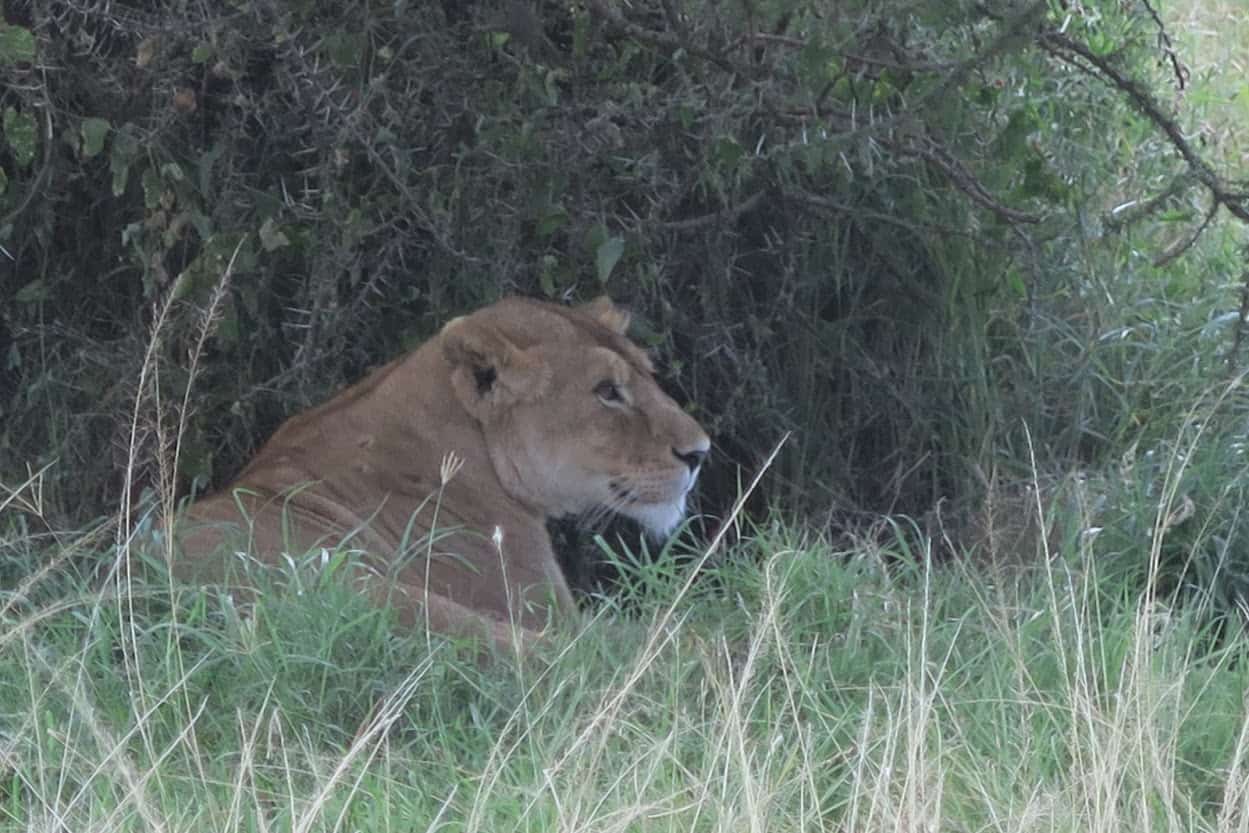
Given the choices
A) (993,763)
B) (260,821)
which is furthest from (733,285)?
(260,821)

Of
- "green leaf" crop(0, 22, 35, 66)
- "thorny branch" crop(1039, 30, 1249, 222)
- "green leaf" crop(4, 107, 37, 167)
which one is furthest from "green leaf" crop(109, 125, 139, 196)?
"thorny branch" crop(1039, 30, 1249, 222)

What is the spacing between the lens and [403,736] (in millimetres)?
3820

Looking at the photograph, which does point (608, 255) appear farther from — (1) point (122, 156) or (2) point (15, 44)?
(2) point (15, 44)

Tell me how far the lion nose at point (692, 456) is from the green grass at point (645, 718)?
1.70 ft

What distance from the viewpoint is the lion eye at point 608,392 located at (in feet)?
15.9

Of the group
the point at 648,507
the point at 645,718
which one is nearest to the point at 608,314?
the point at 648,507

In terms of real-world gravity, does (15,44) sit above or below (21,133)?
above

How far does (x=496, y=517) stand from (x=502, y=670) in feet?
2.88

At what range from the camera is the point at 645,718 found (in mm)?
3855

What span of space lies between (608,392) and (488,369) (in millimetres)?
280

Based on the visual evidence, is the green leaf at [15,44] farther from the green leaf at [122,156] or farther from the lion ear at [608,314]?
the lion ear at [608,314]

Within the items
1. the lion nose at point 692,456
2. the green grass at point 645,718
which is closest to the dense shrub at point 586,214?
the lion nose at point 692,456

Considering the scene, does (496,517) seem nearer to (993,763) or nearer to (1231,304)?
(993,763)

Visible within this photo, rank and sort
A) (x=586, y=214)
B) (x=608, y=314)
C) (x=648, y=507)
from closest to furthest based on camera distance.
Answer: (x=648, y=507) → (x=608, y=314) → (x=586, y=214)
